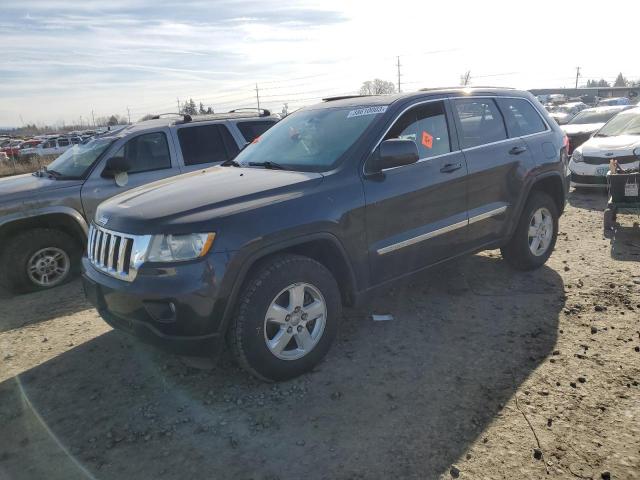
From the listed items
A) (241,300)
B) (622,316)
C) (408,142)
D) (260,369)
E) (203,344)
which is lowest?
(622,316)

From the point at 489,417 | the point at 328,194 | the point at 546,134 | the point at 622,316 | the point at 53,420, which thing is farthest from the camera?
the point at 546,134

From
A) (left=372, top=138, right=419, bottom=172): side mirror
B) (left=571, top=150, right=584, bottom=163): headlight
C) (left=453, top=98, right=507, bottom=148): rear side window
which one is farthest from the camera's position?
(left=571, top=150, right=584, bottom=163): headlight

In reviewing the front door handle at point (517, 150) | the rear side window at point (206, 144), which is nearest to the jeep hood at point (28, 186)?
the rear side window at point (206, 144)

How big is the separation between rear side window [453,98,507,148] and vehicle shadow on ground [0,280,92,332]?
408 centimetres

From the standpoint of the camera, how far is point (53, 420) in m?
3.12

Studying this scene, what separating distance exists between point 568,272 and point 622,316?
3.71ft

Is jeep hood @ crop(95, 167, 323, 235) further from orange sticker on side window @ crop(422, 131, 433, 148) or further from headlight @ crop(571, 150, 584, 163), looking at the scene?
headlight @ crop(571, 150, 584, 163)

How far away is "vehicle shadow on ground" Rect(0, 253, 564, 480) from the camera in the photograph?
8.69 ft

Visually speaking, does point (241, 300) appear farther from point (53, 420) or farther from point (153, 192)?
point (53, 420)

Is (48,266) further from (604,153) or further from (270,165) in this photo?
(604,153)

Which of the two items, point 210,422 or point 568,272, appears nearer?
point 210,422

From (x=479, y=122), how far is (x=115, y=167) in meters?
4.09

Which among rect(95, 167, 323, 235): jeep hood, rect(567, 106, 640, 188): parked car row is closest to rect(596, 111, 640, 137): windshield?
rect(567, 106, 640, 188): parked car row

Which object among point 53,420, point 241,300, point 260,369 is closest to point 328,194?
point 241,300
